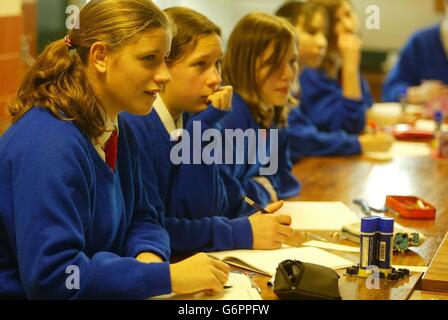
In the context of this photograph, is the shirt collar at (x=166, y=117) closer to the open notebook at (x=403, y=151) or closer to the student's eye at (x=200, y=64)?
the student's eye at (x=200, y=64)

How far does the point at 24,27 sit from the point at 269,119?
265cm

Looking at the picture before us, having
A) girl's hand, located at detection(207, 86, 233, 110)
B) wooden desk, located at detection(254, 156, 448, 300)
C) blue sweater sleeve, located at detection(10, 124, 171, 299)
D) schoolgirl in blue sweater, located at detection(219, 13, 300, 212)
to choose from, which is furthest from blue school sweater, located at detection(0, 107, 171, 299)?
schoolgirl in blue sweater, located at detection(219, 13, 300, 212)

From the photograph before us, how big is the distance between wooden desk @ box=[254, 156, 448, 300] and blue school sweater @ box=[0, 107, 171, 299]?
0.30 meters

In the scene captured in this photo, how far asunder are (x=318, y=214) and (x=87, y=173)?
3.06 ft

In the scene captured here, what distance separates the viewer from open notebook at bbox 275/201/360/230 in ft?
7.30

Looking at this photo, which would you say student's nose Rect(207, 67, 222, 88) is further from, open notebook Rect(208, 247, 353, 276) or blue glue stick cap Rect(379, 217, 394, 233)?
blue glue stick cap Rect(379, 217, 394, 233)

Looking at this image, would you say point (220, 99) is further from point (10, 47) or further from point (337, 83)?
point (10, 47)

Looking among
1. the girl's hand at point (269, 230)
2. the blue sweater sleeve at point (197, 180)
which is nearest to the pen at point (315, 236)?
the girl's hand at point (269, 230)

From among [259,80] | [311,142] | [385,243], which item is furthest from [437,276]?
[311,142]

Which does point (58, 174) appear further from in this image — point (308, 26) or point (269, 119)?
point (308, 26)

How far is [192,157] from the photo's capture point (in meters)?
2.05

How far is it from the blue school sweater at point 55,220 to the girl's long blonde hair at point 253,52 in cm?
94

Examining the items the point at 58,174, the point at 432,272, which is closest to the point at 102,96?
the point at 58,174

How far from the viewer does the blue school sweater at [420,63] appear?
15.6 feet
